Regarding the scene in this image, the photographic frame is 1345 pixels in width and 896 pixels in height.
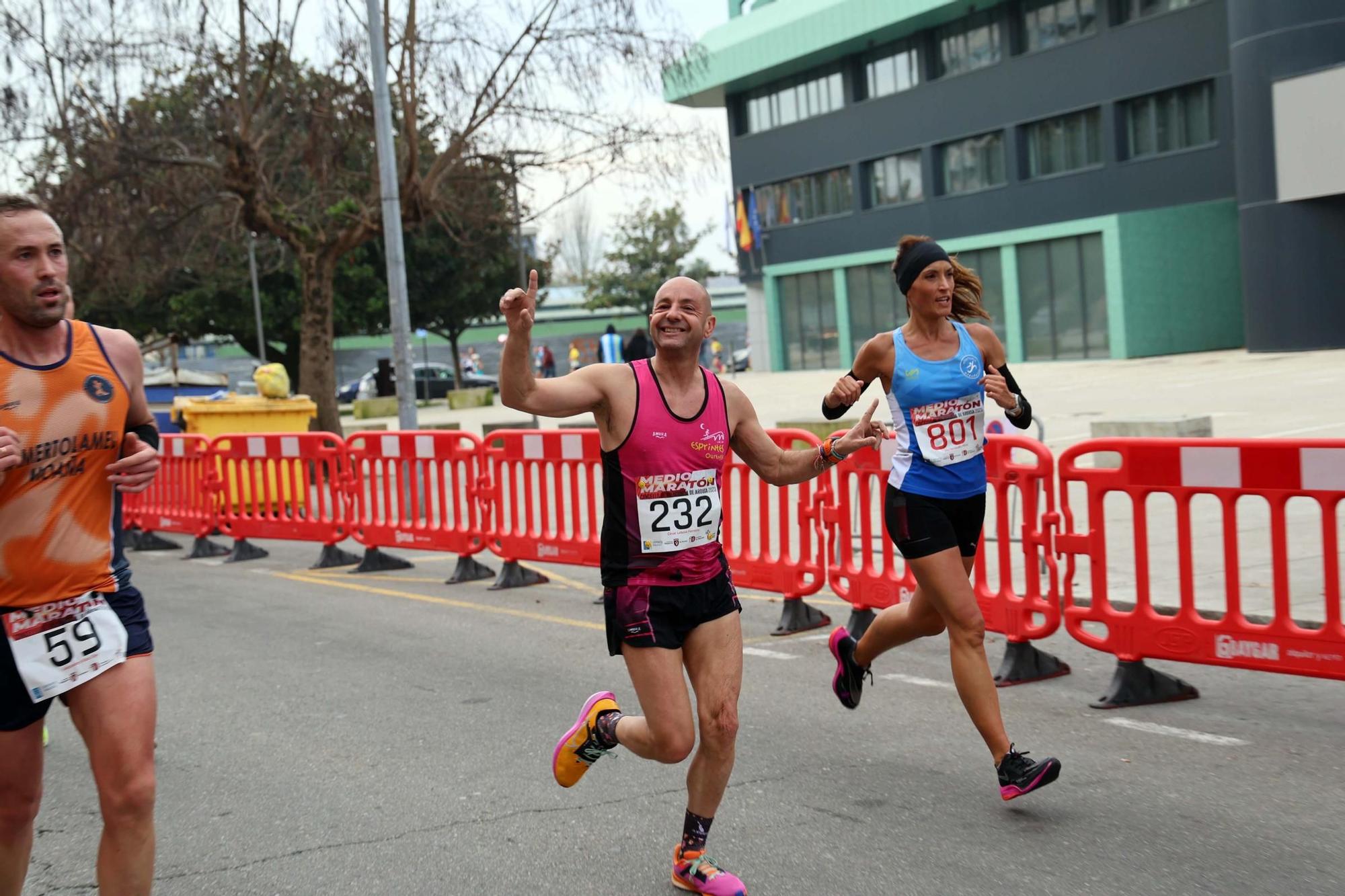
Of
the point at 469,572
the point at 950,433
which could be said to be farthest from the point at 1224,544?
the point at 469,572

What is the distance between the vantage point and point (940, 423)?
543 cm

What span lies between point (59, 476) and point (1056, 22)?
38.7 metres

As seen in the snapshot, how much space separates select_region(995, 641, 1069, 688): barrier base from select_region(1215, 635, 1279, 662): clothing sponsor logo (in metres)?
1.00

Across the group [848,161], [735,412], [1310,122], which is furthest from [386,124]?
[848,161]

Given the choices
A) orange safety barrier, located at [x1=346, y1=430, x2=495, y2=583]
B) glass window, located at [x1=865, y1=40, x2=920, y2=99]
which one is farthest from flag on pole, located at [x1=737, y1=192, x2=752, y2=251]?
orange safety barrier, located at [x1=346, y1=430, x2=495, y2=583]

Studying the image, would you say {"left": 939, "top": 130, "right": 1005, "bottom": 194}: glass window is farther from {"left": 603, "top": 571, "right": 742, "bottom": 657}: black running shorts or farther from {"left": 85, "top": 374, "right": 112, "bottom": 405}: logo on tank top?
{"left": 85, "top": 374, "right": 112, "bottom": 405}: logo on tank top

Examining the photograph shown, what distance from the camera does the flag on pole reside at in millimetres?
50469

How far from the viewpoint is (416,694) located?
7309mm

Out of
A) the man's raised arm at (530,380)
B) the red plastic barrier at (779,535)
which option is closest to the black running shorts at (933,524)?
the man's raised arm at (530,380)

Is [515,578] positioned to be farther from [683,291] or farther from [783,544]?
[683,291]

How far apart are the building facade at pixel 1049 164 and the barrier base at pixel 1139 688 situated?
78.0ft

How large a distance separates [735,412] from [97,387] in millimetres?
2032

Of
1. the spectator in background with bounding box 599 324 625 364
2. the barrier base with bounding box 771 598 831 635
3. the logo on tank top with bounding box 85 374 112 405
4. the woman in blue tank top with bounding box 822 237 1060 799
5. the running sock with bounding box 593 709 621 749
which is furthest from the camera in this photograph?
the spectator in background with bounding box 599 324 625 364

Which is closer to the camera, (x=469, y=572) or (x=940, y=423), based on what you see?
(x=940, y=423)
